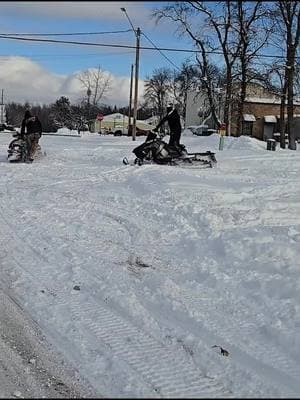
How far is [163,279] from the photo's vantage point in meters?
6.62

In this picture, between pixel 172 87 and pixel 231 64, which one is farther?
pixel 172 87

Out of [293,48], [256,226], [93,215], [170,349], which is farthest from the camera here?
[293,48]

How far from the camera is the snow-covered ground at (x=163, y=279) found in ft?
14.2

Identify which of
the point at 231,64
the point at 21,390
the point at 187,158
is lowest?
the point at 21,390

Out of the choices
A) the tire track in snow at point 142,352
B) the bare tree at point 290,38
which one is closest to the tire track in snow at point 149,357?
the tire track in snow at point 142,352

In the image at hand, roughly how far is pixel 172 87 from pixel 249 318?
8726cm

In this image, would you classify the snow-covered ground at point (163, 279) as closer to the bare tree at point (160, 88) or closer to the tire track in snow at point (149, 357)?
the tire track in snow at point (149, 357)

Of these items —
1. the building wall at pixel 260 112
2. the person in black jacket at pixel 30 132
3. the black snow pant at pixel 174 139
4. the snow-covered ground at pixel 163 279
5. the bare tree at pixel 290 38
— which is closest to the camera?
the snow-covered ground at pixel 163 279

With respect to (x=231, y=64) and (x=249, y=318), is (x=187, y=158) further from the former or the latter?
(x=231, y=64)

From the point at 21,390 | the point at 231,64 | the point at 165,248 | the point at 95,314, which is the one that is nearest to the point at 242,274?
the point at 165,248

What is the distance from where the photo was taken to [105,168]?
1652cm

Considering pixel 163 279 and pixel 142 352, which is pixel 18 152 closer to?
pixel 163 279

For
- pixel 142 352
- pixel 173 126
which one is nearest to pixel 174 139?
pixel 173 126

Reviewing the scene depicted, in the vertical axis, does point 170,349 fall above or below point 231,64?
below
